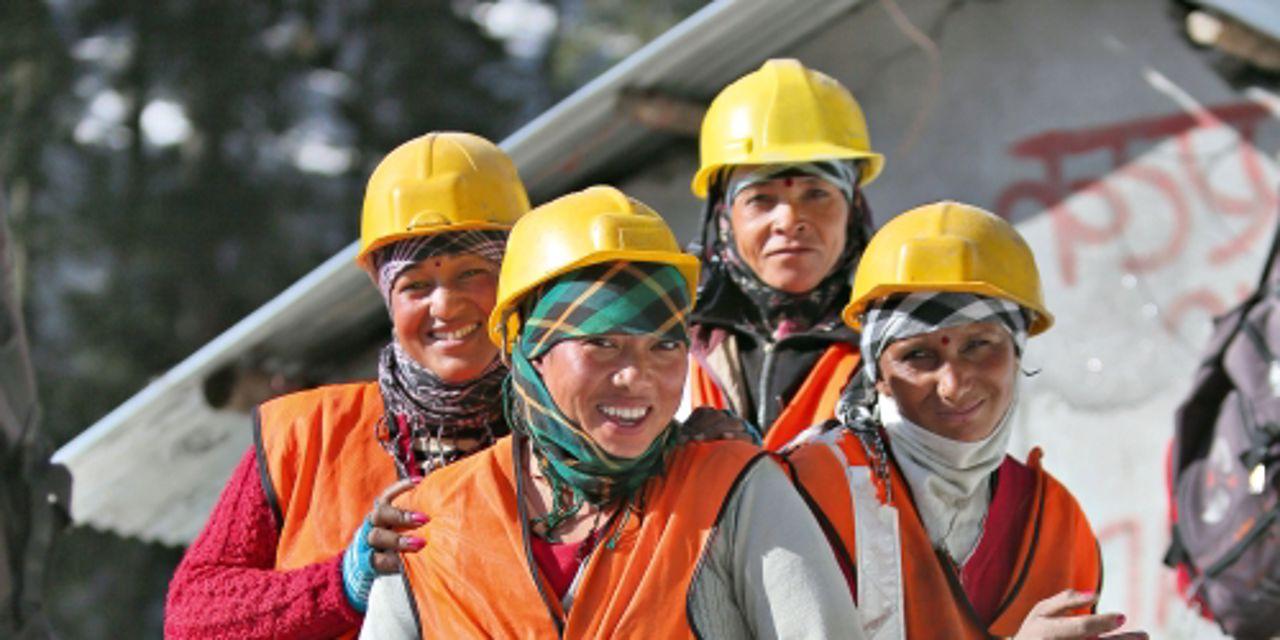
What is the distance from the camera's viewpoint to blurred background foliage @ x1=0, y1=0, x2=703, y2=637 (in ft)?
54.1

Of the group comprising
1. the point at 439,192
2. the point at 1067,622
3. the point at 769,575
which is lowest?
the point at 1067,622

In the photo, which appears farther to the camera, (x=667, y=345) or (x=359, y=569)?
(x=359, y=569)

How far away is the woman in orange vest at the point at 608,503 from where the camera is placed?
11.0ft

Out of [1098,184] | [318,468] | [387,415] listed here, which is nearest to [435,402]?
[387,415]

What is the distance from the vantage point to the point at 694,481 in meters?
3.43

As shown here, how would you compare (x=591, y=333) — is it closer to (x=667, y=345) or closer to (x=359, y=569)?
(x=667, y=345)

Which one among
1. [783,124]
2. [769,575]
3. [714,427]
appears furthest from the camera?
[783,124]

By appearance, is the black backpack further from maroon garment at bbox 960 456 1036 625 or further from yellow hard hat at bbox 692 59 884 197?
maroon garment at bbox 960 456 1036 625

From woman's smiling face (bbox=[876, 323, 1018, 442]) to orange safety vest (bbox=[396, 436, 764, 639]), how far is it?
66 centimetres

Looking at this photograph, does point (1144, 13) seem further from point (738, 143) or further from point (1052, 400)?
point (738, 143)

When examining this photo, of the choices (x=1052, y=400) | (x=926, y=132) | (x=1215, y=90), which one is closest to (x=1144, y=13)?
(x=1215, y=90)

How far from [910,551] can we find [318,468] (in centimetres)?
117

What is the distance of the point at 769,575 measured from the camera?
3318 mm

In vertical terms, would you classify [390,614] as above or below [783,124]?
below
